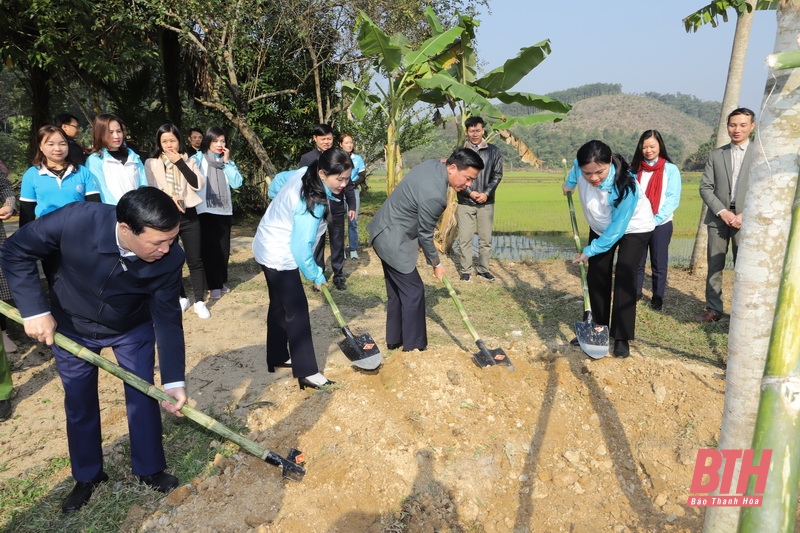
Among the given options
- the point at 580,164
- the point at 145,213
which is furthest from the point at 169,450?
the point at 580,164

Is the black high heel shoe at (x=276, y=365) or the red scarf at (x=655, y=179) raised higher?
the red scarf at (x=655, y=179)

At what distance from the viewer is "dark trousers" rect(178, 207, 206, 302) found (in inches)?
216

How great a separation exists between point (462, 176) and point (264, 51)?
7517mm

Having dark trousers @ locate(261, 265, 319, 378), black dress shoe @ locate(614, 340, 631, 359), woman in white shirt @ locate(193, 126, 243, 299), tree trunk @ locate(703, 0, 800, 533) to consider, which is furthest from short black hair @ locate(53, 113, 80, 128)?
tree trunk @ locate(703, 0, 800, 533)

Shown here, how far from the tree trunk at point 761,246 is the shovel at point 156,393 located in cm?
204

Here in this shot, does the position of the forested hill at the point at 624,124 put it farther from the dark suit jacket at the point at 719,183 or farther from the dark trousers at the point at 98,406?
the dark trousers at the point at 98,406

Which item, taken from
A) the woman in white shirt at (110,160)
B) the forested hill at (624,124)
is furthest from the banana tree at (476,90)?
the forested hill at (624,124)

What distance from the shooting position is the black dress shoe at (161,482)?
2.82 meters

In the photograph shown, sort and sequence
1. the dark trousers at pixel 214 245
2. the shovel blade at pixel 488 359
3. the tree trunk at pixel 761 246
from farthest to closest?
the dark trousers at pixel 214 245, the shovel blade at pixel 488 359, the tree trunk at pixel 761 246

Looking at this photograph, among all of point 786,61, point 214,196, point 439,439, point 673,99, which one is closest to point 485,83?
point 214,196

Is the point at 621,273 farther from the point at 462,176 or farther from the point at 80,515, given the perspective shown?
the point at 80,515

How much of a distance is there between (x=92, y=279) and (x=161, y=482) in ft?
3.77

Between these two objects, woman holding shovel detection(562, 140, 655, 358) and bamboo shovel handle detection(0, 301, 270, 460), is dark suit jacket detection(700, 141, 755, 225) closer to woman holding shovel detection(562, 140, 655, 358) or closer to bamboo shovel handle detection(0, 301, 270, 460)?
woman holding shovel detection(562, 140, 655, 358)

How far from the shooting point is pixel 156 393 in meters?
2.54
